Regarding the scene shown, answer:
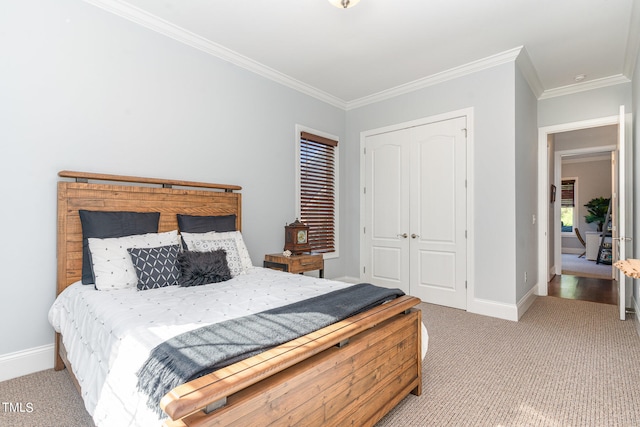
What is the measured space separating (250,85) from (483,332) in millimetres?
3600

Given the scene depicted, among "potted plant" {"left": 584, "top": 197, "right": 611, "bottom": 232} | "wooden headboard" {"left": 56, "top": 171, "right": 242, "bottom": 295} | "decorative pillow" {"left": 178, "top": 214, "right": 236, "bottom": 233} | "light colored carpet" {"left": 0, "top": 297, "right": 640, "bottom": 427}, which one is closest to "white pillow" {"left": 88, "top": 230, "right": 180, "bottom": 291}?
"wooden headboard" {"left": 56, "top": 171, "right": 242, "bottom": 295}

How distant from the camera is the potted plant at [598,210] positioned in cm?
870

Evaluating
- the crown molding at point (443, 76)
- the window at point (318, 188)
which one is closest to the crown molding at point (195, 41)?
the window at point (318, 188)

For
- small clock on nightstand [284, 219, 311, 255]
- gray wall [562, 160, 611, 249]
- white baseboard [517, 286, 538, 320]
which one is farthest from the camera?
gray wall [562, 160, 611, 249]

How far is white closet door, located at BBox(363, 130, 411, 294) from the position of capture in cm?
449

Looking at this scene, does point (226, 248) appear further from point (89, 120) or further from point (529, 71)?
point (529, 71)

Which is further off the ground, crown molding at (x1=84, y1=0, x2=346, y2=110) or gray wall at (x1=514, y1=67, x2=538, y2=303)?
crown molding at (x1=84, y1=0, x2=346, y2=110)

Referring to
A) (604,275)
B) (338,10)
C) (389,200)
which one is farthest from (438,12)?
(604,275)

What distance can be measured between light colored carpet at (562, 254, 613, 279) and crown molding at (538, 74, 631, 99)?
3589 mm

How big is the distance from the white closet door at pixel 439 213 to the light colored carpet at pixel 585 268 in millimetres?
3937

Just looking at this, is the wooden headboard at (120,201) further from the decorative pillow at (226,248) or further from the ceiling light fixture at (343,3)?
the ceiling light fixture at (343,3)

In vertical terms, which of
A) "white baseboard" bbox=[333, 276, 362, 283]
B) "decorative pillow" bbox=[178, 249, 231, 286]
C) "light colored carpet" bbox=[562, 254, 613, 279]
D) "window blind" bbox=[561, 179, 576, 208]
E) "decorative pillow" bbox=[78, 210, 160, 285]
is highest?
"window blind" bbox=[561, 179, 576, 208]

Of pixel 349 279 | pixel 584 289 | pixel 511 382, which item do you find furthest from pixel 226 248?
pixel 584 289

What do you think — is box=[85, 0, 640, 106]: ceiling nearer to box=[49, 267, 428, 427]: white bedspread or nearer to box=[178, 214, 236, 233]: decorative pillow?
box=[178, 214, 236, 233]: decorative pillow
